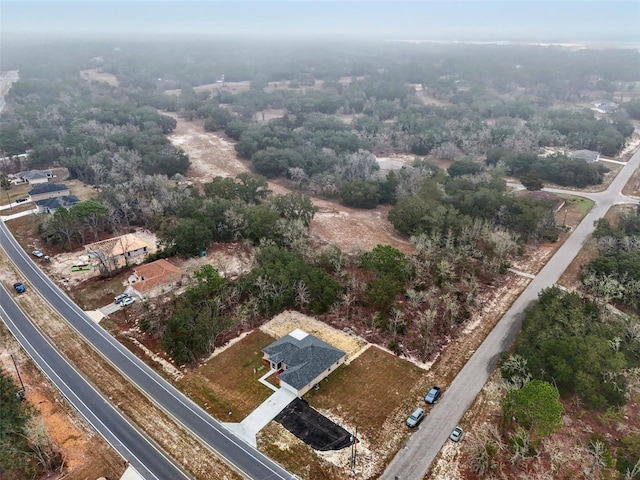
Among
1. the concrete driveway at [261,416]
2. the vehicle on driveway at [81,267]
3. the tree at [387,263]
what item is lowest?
the vehicle on driveway at [81,267]

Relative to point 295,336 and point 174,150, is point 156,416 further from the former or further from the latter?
point 174,150

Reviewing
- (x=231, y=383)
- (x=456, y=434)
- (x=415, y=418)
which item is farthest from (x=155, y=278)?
(x=456, y=434)

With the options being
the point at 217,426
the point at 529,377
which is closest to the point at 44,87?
the point at 217,426

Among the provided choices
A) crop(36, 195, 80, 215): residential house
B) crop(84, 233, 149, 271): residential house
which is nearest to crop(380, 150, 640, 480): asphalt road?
crop(84, 233, 149, 271): residential house

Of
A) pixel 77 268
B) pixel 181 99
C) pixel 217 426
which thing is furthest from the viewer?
pixel 181 99

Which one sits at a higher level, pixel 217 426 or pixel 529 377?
pixel 529 377

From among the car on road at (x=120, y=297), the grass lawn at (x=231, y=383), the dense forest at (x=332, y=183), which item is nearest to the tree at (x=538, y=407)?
the dense forest at (x=332, y=183)

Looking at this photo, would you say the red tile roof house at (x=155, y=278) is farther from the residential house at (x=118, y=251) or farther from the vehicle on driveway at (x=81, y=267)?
the vehicle on driveway at (x=81, y=267)
